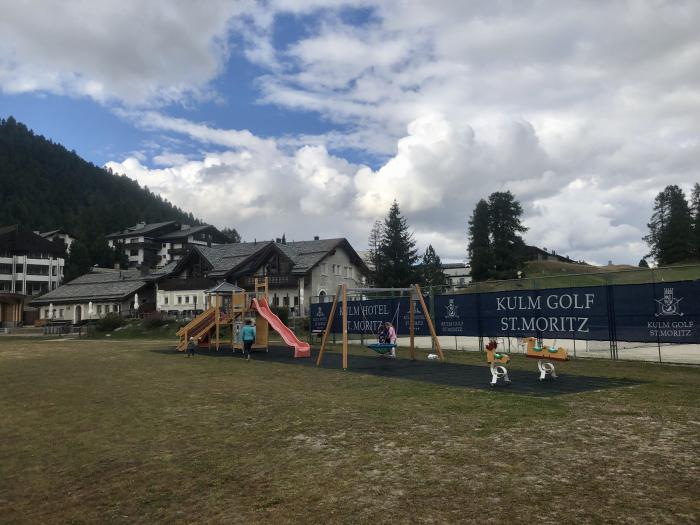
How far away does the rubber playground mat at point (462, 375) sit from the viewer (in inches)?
485

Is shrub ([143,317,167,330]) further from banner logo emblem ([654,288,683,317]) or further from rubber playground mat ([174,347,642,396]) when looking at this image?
banner logo emblem ([654,288,683,317])

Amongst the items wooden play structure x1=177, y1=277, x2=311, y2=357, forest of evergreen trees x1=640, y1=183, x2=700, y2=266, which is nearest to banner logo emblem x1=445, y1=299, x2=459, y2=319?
wooden play structure x1=177, y1=277, x2=311, y2=357

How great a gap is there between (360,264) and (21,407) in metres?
53.9

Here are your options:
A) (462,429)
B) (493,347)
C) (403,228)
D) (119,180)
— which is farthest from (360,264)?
(119,180)

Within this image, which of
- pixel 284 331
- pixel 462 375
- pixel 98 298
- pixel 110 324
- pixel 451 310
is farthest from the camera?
pixel 98 298

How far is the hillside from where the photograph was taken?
13288 cm

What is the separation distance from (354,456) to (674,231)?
84.8 m

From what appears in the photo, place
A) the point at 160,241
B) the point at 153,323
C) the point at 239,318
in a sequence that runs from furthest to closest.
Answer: the point at 160,241 → the point at 153,323 → the point at 239,318

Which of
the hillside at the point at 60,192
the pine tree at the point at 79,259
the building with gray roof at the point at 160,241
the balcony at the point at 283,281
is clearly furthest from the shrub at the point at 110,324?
the hillside at the point at 60,192

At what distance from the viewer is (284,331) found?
82.6ft

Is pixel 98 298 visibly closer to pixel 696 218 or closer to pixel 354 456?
pixel 354 456

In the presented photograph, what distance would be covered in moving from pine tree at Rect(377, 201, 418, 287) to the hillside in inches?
2905

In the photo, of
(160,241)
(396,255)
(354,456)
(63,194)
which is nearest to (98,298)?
(396,255)

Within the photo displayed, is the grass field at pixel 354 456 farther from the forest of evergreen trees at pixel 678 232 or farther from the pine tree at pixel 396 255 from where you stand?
the forest of evergreen trees at pixel 678 232
